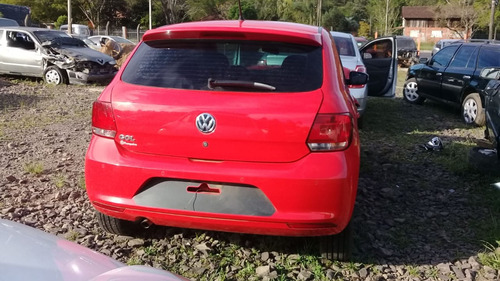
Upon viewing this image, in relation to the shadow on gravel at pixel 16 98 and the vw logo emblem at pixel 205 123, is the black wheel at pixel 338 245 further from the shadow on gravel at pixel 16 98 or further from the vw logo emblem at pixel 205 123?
the shadow on gravel at pixel 16 98

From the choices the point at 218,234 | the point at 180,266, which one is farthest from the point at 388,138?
the point at 180,266

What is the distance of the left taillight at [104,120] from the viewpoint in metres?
3.16

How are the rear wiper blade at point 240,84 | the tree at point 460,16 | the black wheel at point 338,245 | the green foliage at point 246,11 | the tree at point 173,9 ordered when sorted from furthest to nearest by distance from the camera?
1. the tree at point 173,9
2. the green foliage at point 246,11
3. the tree at point 460,16
4. the black wheel at point 338,245
5. the rear wiper blade at point 240,84

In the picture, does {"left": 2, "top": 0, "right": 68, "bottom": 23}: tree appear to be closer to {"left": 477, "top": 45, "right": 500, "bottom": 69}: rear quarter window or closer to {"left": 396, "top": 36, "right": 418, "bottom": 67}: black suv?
{"left": 396, "top": 36, "right": 418, "bottom": 67}: black suv

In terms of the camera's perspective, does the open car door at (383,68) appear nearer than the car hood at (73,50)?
Yes

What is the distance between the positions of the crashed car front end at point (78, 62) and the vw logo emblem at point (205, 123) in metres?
11.1

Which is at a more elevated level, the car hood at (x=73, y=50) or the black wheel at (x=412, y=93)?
the car hood at (x=73, y=50)

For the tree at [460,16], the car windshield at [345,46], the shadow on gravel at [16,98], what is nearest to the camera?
the car windshield at [345,46]

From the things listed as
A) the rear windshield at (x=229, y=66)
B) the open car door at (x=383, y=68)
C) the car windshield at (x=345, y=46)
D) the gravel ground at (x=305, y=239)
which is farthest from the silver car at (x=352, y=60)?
the rear windshield at (x=229, y=66)

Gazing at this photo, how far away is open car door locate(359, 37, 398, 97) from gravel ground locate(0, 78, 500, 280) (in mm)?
2816

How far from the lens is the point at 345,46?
876 centimetres

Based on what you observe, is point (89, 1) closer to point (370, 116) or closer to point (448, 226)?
point (370, 116)

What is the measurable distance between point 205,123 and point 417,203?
2.58 m

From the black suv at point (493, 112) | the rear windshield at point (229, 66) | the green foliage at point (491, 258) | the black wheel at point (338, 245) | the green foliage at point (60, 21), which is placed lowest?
the green foliage at point (491, 258)
